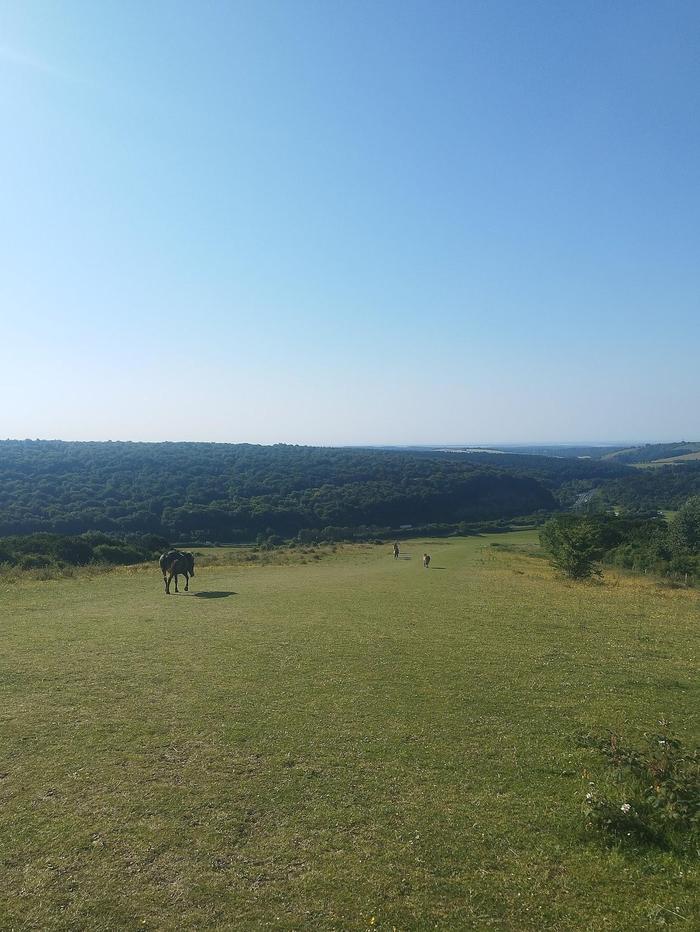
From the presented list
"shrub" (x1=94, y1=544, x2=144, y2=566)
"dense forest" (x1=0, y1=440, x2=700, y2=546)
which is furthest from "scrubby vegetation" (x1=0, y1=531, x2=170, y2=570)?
"dense forest" (x1=0, y1=440, x2=700, y2=546)

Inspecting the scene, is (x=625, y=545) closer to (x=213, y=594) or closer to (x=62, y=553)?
(x=213, y=594)

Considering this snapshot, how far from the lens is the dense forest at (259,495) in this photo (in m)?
73.8

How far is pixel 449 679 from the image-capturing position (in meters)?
10.8

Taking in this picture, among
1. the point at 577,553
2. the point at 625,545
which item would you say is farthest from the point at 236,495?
the point at 577,553

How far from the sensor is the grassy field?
489 cm

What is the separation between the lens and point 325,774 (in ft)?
23.0

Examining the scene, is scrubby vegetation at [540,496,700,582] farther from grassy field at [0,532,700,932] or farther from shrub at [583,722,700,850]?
shrub at [583,722,700,850]

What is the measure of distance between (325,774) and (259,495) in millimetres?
94834

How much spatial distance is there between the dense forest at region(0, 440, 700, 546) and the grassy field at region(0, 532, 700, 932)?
5589cm

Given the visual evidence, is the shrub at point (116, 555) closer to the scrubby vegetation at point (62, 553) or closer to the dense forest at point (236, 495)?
the scrubby vegetation at point (62, 553)

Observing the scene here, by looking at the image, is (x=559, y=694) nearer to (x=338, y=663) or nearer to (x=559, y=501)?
(x=338, y=663)

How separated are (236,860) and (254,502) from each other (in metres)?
86.9

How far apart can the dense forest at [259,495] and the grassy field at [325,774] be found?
55.9m

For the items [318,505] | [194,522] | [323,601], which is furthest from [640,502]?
[323,601]
